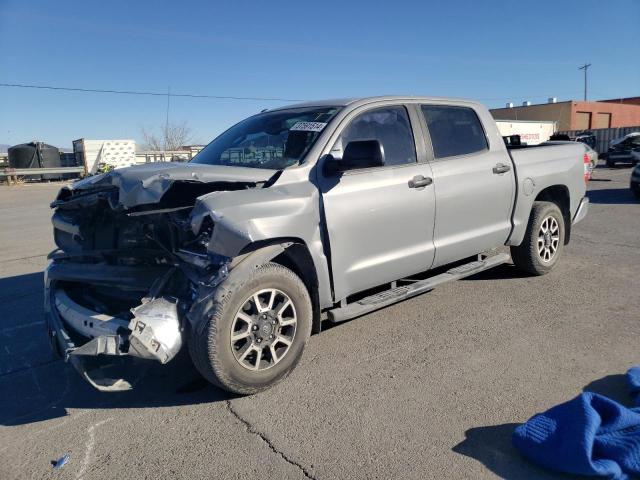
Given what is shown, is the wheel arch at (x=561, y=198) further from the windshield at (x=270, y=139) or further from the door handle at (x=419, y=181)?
the windshield at (x=270, y=139)

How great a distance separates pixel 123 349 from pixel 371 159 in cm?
205

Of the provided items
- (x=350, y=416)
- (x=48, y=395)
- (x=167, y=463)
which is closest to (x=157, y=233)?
(x=48, y=395)

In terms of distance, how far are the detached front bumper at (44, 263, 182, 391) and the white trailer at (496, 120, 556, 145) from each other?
1523 inches

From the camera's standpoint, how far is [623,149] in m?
25.4

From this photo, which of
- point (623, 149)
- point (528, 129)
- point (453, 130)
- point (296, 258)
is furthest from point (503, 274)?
point (528, 129)

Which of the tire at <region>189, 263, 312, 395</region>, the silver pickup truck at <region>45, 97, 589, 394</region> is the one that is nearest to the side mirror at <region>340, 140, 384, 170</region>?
the silver pickup truck at <region>45, 97, 589, 394</region>

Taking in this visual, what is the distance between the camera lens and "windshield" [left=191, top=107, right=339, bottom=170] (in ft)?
13.2

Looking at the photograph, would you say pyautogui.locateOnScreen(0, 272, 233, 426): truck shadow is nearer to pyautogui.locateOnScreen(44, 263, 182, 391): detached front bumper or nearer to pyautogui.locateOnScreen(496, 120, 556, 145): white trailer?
pyautogui.locateOnScreen(44, 263, 182, 391): detached front bumper

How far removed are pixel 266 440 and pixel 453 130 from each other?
→ 337 cm

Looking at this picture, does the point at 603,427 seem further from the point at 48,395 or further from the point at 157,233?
the point at 48,395

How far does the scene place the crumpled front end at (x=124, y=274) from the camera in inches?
122

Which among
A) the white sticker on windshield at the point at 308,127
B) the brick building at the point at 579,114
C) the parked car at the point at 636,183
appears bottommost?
the parked car at the point at 636,183

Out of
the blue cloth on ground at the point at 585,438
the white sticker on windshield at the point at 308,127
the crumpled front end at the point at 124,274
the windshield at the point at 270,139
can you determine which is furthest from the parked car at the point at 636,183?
the crumpled front end at the point at 124,274

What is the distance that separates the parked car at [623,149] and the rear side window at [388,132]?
25098 mm
